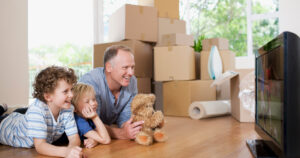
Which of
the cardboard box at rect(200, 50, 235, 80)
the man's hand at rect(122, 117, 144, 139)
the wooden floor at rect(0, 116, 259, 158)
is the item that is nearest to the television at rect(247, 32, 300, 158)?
the wooden floor at rect(0, 116, 259, 158)

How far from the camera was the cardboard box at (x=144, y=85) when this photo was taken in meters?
3.35

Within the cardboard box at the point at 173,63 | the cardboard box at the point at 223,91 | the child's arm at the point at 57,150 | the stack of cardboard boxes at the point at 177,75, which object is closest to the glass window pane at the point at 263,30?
the cardboard box at the point at 223,91

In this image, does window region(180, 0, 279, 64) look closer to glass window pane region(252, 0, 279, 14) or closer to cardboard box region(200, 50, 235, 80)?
glass window pane region(252, 0, 279, 14)

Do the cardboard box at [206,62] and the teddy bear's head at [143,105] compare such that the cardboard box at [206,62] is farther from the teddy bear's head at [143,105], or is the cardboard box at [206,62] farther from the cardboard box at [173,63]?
the teddy bear's head at [143,105]

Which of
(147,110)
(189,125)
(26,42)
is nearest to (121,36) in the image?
(26,42)

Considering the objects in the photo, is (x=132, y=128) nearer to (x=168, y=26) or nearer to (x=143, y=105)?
(x=143, y=105)

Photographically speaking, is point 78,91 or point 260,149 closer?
point 260,149

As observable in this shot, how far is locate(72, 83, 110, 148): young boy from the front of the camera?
1.60m

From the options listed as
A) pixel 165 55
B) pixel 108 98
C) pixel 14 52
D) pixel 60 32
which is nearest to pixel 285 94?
pixel 108 98

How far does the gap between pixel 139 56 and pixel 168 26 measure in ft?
1.89

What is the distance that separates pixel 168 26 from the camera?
3.57m

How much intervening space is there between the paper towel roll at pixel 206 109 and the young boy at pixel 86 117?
137 cm

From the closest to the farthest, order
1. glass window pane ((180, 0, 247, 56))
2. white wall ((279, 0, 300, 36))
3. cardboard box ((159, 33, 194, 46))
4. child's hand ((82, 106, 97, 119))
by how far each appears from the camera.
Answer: child's hand ((82, 106, 97, 119)) < cardboard box ((159, 33, 194, 46)) < white wall ((279, 0, 300, 36)) < glass window pane ((180, 0, 247, 56))

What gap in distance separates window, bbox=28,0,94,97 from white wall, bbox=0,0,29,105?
1.41 metres
